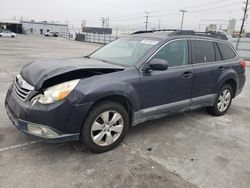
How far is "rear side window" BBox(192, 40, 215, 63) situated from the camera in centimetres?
399

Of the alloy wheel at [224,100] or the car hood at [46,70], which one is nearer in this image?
the car hood at [46,70]

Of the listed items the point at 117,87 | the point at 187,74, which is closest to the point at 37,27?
the point at 187,74

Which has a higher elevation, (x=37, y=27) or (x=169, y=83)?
(x=169, y=83)

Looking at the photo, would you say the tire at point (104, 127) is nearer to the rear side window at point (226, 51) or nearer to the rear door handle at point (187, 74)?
the rear door handle at point (187, 74)

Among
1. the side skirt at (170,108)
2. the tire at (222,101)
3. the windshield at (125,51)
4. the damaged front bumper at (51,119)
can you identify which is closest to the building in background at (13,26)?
the windshield at (125,51)

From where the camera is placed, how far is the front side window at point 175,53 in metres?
3.53

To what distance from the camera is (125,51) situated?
3879mm

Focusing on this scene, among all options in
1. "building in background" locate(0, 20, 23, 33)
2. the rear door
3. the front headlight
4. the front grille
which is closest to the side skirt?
the rear door

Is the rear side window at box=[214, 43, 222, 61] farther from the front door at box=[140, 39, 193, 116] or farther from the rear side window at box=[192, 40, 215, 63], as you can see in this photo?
the front door at box=[140, 39, 193, 116]

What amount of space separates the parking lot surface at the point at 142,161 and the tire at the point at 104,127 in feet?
0.46

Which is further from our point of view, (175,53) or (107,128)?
(175,53)

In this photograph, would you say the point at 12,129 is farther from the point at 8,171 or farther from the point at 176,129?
the point at 176,129

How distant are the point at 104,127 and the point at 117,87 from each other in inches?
21.9

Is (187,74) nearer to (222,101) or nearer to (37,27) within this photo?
(222,101)
